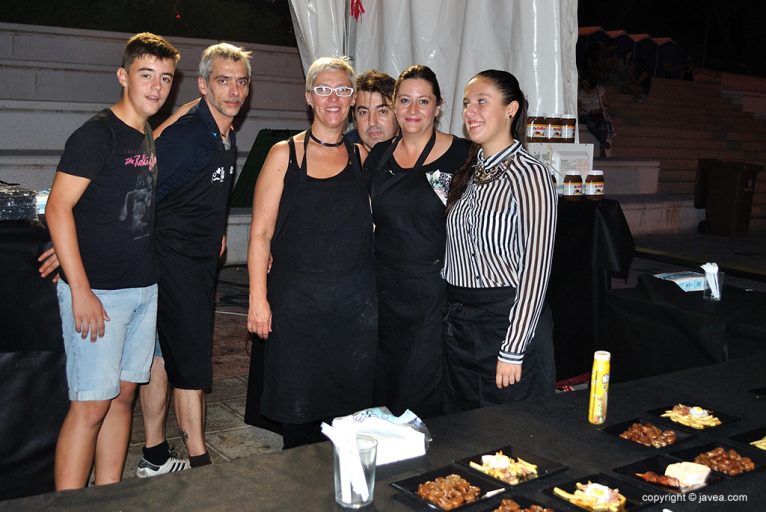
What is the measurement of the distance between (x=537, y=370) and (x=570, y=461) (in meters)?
0.81

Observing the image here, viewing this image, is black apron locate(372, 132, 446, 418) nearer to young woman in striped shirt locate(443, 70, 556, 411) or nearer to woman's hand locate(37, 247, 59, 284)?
young woman in striped shirt locate(443, 70, 556, 411)

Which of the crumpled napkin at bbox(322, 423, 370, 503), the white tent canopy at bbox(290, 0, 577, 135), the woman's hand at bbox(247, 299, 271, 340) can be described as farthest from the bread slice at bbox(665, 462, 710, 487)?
the white tent canopy at bbox(290, 0, 577, 135)

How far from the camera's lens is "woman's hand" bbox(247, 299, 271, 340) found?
2959mm

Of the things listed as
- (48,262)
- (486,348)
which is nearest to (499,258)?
(486,348)

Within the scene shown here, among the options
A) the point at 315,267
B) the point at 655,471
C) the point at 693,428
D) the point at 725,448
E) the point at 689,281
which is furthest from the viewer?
the point at 689,281

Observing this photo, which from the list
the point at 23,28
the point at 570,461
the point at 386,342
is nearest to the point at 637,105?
the point at 23,28

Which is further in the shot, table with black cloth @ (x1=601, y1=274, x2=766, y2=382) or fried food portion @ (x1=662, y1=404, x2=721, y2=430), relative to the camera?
table with black cloth @ (x1=601, y1=274, x2=766, y2=382)

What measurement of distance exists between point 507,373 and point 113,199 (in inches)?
54.4

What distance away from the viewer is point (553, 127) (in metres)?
4.80

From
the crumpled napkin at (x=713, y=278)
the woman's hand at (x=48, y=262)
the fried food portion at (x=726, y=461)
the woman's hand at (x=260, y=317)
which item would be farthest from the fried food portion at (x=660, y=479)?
the woman's hand at (x=48, y=262)

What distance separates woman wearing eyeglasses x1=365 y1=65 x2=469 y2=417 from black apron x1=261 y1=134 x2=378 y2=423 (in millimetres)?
63

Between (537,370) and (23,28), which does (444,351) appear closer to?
(537,370)

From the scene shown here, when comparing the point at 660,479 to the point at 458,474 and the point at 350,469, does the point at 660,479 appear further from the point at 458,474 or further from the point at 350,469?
the point at 350,469

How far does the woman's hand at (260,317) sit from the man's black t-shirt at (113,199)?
15.0 inches
